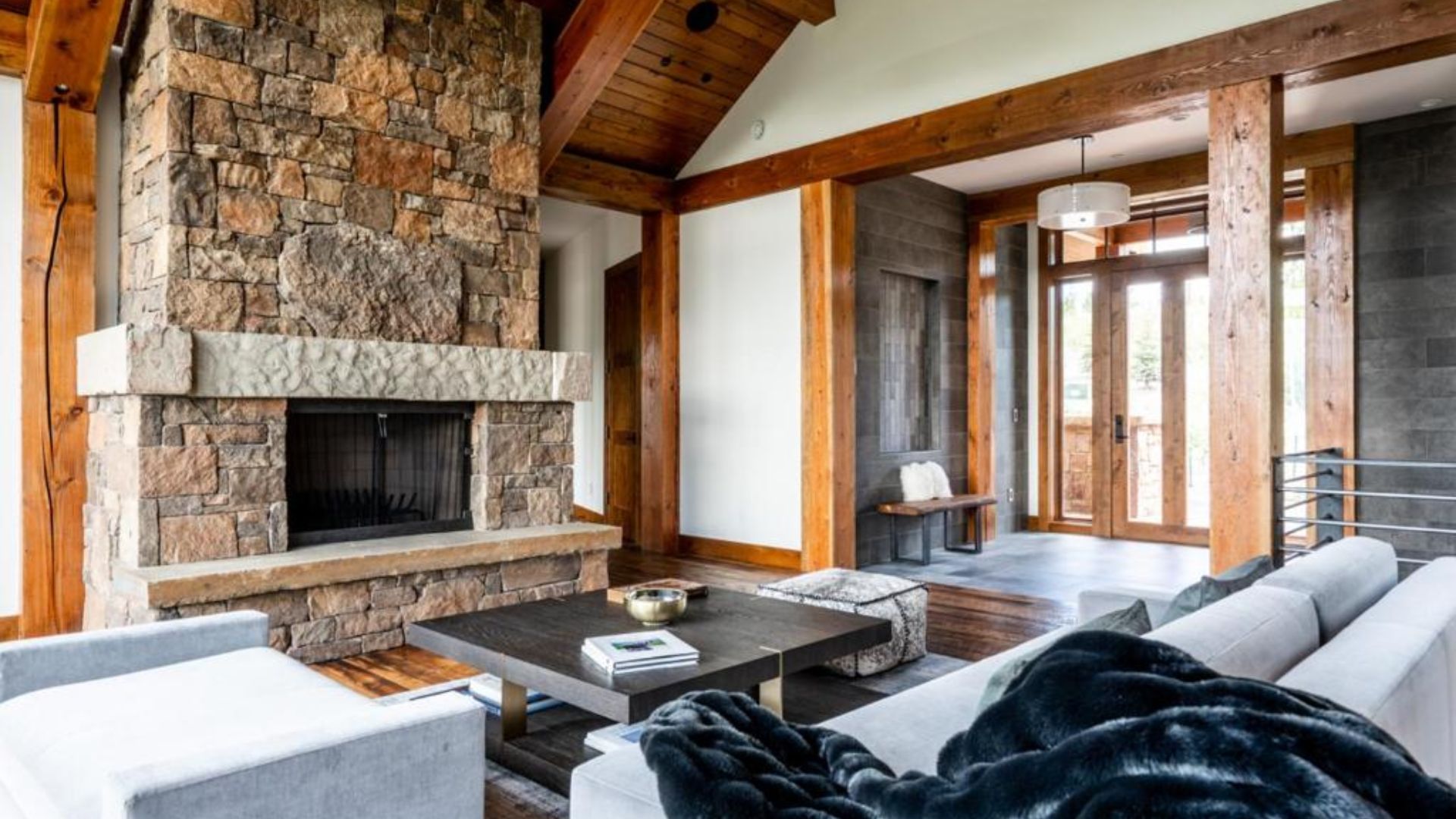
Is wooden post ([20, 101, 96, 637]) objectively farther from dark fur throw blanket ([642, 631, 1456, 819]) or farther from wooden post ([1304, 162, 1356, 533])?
wooden post ([1304, 162, 1356, 533])

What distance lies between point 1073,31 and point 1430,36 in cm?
150

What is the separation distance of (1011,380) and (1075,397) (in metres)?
0.61

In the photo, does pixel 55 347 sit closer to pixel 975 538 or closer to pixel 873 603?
pixel 873 603

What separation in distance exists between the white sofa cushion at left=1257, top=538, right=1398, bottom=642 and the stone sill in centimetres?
335

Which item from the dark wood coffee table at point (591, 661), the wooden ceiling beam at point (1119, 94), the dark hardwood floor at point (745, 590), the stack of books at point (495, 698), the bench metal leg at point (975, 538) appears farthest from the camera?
the bench metal leg at point (975, 538)

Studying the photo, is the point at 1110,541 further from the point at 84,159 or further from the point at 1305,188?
the point at 84,159

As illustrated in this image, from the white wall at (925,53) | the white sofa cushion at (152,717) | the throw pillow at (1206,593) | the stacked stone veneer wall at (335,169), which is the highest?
the white wall at (925,53)

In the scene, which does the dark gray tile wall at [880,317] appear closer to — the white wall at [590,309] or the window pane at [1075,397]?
the window pane at [1075,397]

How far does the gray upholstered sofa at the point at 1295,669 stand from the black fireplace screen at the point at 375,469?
3.36 m

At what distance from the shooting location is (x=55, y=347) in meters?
3.98

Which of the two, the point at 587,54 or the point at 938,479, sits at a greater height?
the point at 587,54

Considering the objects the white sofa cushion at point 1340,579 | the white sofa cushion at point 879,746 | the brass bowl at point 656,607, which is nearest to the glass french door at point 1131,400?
the white sofa cushion at point 1340,579

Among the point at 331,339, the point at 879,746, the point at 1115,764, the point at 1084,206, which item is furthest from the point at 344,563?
the point at 1084,206

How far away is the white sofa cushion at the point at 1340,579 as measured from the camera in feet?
5.86
